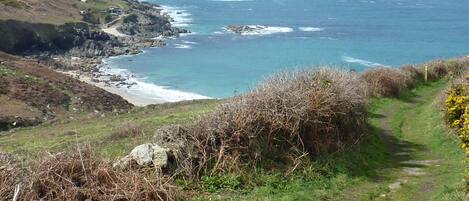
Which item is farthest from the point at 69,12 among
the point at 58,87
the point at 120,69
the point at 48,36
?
the point at 58,87

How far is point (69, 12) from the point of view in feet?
320

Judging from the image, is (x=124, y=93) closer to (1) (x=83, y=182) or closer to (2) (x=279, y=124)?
(2) (x=279, y=124)

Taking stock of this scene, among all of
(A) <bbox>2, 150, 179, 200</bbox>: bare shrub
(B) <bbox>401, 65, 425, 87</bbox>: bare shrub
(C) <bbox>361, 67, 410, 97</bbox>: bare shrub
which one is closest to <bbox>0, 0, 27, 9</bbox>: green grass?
(B) <bbox>401, 65, 425, 87</bbox>: bare shrub

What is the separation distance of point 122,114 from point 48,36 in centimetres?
4738

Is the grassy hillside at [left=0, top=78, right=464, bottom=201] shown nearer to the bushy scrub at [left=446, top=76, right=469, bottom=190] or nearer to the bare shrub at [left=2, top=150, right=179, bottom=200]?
the bushy scrub at [left=446, top=76, right=469, bottom=190]

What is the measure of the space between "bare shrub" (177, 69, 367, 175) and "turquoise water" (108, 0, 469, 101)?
30.1m

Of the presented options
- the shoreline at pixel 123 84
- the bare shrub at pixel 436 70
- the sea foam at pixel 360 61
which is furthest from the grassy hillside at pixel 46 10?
the bare shrub at pixel 436 70

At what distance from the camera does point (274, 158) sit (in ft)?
54.1

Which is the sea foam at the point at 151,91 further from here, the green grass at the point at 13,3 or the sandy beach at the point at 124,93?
Answer: the green grass at the point at 13,3

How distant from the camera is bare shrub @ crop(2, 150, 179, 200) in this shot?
11711 mm

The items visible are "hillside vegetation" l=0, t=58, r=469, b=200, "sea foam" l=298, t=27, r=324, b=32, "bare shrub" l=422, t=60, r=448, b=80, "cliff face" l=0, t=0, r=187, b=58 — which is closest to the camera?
"hillside vegetation" l=0, t=58, r=469, b=200

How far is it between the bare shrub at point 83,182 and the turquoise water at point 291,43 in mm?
38121

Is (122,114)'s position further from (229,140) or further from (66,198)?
(66,198)

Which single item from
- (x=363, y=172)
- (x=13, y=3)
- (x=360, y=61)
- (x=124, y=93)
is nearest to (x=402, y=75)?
(x=363, y=172)
